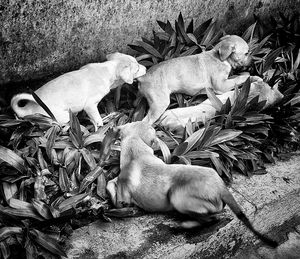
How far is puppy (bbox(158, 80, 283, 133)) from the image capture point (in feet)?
14.9

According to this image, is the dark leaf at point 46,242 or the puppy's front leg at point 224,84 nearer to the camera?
the dark leaf at point 46,242

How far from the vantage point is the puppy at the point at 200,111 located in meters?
4.53

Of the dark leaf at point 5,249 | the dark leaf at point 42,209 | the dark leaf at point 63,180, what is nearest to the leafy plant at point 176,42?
the dark leaf at point 63,180

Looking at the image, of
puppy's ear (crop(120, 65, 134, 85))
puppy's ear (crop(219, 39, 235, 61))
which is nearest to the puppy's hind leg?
puppy's ear (crop(120, 65, 134, 85))

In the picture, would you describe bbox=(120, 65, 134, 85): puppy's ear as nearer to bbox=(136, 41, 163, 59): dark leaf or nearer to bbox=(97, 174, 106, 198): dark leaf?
bbox=(136, 41, 163, 59): dark leaf

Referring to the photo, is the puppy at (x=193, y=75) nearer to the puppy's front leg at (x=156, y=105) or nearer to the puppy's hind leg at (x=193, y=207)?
the puppy's front leg at (x=156, y=105)

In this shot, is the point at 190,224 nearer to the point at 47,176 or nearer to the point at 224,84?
the point at 47,176

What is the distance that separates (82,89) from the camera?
429 centimetres

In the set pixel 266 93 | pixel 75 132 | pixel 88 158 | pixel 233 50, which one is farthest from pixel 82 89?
pixel 266 93

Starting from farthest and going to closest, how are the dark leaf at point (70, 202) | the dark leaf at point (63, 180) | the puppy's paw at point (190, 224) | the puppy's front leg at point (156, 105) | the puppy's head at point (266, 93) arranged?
1. the puppy's head at point (266, 93)
2. the puppy's front leg at point (156, 105)
3. the dark leaf at point (63, 180)
4. the puppy's paw at point (190, 224)
5. the dark leaf at point (70, 202)

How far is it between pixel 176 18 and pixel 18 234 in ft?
12.4

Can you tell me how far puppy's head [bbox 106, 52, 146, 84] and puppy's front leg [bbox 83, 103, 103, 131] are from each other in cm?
46

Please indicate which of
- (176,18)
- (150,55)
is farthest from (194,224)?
(176,18)

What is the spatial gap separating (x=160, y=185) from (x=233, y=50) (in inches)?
88.0
